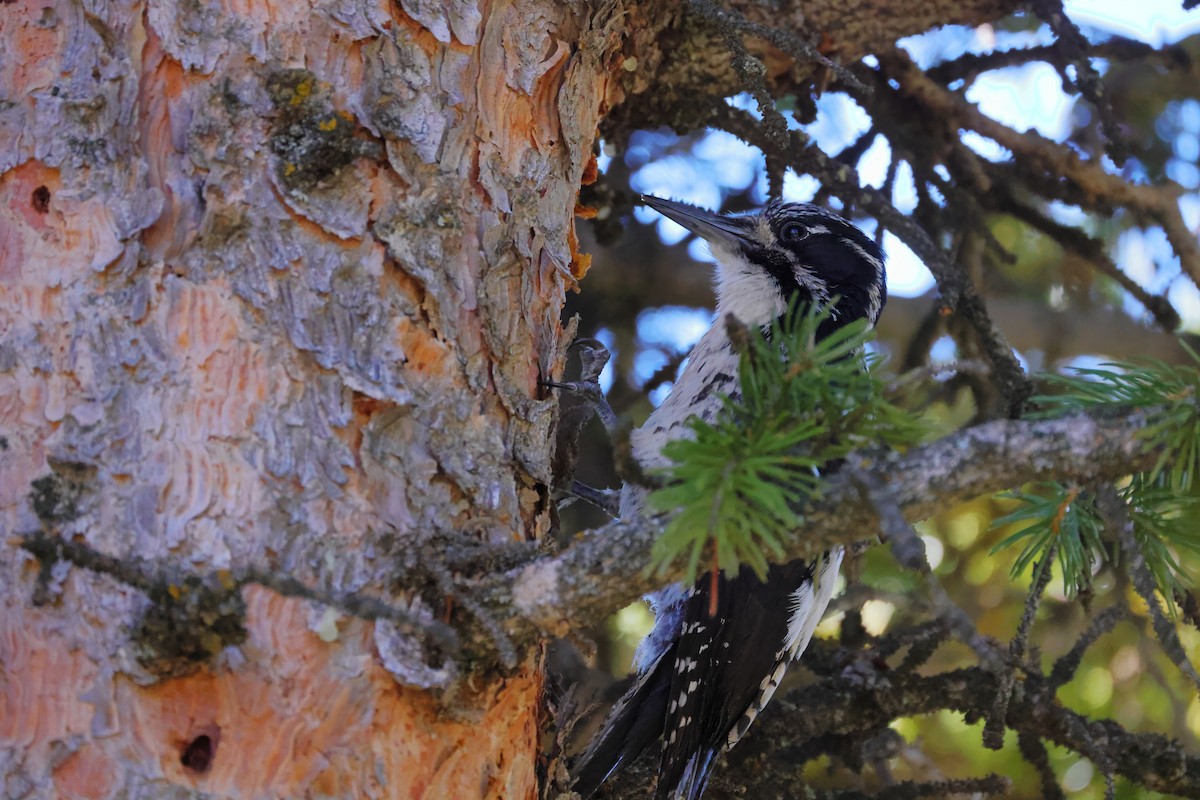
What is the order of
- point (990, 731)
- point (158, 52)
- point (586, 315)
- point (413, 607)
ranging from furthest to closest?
point (586, 315) → point (990, 731) → point (158, 52) → point (413, 607)

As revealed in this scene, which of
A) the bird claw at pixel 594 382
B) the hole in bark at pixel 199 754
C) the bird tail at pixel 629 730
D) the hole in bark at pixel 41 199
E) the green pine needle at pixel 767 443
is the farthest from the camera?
the bird claw at pixel 594 382

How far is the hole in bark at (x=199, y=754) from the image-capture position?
1.60 meters

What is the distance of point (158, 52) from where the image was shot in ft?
6.37

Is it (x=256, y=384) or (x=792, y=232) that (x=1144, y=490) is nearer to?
(x=256, y=384)

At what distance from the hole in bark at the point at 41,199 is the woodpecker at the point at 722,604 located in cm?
131


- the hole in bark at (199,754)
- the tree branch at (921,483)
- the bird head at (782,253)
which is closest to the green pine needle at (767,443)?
the tree branch at (921,483)

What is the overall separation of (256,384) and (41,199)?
495mm

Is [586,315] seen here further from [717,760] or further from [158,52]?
[158,52]

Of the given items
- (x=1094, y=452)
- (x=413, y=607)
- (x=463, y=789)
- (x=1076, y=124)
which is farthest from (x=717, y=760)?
(x=1076, y=124)

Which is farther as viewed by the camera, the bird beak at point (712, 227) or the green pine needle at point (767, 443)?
the bird beak at point (712, 227)

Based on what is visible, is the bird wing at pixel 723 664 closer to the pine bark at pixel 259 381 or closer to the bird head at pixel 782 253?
the pine bark at pixel 259 381

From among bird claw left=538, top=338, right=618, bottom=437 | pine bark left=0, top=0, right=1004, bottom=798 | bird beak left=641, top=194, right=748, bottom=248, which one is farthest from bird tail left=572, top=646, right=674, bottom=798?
bird beak left=641, top=194, right=748, bottom=248

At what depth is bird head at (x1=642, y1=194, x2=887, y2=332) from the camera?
3.44 metres

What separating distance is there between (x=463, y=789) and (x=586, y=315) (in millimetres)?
2480
